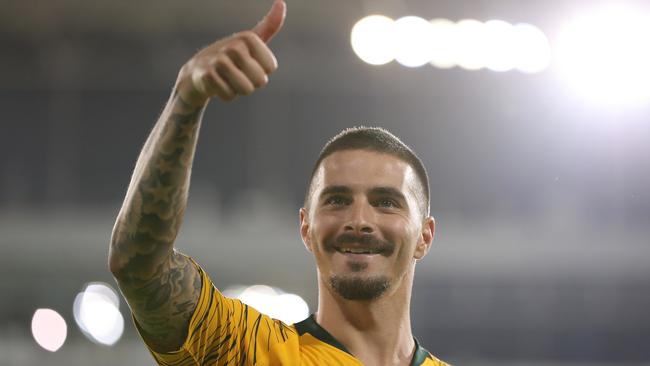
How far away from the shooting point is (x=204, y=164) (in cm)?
1321

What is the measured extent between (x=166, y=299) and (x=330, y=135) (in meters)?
11.1

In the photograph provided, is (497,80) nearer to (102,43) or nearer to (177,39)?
(177,39)

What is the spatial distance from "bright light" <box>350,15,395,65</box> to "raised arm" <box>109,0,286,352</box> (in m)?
11.5

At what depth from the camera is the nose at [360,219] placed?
2.78m

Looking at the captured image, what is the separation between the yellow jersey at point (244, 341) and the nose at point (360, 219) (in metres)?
0.34

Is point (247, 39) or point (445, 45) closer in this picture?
point (247, 39)

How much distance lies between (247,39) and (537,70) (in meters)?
12.0

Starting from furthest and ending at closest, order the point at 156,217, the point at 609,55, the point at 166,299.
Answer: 1. the point at 609,55
2. the point at 166,299
3. the point at 156,217

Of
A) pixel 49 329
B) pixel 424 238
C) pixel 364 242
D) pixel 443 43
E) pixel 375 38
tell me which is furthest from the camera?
pixel 375 38

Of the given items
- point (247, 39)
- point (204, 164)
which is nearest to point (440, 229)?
point (204, 164)

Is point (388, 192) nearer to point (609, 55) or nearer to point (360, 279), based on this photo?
point (360, 279)

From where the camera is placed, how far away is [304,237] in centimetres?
307

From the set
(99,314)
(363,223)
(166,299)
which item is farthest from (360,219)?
(99,314)

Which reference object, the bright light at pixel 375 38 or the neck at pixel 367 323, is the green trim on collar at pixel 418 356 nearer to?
the neck at pixel 367 323
